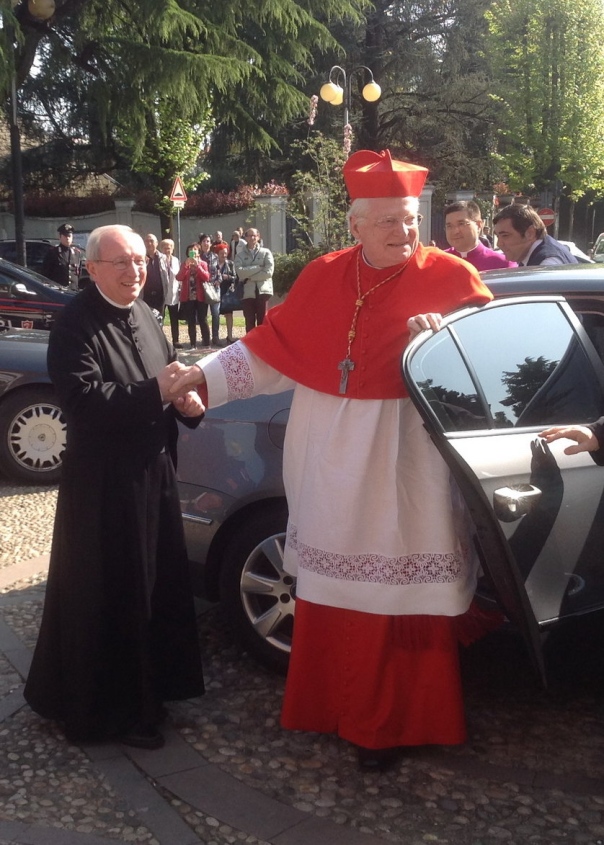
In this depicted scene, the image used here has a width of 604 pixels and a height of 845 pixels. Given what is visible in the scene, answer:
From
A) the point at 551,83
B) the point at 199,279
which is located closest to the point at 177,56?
the point at 199,279

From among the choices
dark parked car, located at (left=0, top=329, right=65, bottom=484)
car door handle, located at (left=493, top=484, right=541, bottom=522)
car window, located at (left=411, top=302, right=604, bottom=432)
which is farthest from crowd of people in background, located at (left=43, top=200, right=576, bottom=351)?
car door handle, located at (left=493, top=484, right=541, bottom=522)

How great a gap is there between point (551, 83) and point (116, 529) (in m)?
36.9

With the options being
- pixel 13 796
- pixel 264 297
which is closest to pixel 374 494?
pixel 13 796

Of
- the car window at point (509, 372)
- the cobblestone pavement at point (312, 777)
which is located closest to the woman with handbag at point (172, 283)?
the cobblestone pavement at point (312, 777)

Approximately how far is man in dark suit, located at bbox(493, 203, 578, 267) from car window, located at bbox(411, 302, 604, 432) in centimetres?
241

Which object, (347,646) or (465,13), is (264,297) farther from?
(465,13)

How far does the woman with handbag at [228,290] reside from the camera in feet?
58.9

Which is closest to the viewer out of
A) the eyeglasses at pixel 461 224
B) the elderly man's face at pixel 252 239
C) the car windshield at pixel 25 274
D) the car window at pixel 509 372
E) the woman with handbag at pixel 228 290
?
the car window at pixel 509 372

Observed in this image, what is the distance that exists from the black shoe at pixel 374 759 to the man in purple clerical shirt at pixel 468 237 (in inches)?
141

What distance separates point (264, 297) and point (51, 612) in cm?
1359

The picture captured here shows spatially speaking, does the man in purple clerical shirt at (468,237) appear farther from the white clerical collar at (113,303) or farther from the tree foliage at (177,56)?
the tree foliage at (177,56)

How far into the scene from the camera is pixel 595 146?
123ft

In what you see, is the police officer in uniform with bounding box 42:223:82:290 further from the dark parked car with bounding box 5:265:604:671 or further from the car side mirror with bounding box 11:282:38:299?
the dark parked car with bounding box 5:265:604:671

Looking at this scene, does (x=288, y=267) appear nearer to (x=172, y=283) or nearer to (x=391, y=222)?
(x=172, y=283)
